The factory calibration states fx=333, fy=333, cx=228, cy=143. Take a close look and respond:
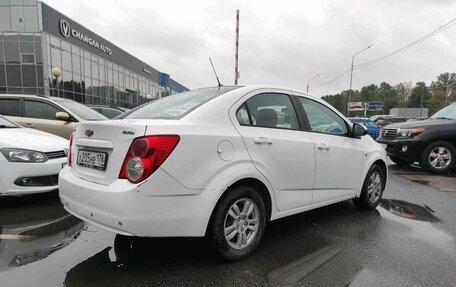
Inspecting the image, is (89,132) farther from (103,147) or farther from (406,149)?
(406,149)

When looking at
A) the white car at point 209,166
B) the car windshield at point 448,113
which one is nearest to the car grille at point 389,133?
the car windshield at point 448,113

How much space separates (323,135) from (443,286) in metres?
1.84

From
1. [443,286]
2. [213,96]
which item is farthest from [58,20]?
[443,286]

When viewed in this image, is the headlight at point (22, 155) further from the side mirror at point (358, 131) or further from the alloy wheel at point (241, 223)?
the side mirror at point (358, 131)

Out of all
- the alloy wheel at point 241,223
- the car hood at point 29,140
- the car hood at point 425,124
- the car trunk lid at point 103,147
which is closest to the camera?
the car trunk lid at point 103,147

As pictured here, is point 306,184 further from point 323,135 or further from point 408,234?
point 408,234

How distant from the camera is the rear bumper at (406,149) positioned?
7895 mm

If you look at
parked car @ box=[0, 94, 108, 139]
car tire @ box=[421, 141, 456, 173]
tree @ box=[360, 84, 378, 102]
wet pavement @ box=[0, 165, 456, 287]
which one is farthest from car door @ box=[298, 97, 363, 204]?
tree @ box=[360, 84, 378, 102]

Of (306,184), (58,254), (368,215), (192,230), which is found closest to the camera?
(192,230)

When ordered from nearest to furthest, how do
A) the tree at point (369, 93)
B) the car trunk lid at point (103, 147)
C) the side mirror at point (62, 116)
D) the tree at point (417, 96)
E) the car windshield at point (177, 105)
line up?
the car trunk lid at point (103, 147)
the car windshield at point (177, 105)
the side mirror at point (62, 116)
the tree at point (417, 96)
the tree at point (369, 93)

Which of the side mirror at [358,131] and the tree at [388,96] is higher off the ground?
the tree at [388,96]

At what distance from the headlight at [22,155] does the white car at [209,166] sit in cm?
152

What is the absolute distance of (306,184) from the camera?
3.61 m

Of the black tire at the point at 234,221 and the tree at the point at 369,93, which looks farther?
the tree at the point at 369,93
